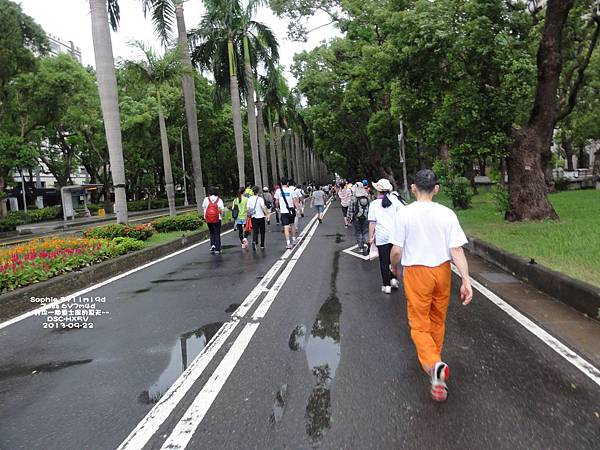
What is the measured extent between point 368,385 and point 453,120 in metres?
11.6

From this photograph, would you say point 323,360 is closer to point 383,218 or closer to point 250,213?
point 383,218

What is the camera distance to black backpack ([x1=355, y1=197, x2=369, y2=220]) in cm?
1031

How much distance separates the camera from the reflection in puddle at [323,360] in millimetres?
3303

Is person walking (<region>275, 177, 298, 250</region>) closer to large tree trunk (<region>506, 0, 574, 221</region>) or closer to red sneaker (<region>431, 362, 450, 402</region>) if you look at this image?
large tree trunk (<region>506, 0, 574, 221</region>)

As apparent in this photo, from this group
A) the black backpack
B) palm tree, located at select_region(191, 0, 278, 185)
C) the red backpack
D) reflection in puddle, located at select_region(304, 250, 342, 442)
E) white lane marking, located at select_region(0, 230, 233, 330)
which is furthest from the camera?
palm tree, located at select_region(191, 0, 278, 185)

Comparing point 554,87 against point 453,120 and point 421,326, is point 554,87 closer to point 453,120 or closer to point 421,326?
point 453,120

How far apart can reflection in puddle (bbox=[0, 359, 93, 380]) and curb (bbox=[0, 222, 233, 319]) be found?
2.54 m

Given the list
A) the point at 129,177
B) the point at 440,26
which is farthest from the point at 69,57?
the point at 440,26

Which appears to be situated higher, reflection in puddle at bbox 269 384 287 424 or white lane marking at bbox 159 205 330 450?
white lane marking at bbox 159 205 330 450

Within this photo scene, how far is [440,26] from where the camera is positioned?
12.3 metres

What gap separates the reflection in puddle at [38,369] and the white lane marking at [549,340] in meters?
4.52

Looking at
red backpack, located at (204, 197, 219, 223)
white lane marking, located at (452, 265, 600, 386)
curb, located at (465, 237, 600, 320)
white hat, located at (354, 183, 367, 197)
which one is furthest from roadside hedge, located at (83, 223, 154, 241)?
white lane marking, located at (452, 265, 600, 386)

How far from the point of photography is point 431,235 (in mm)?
3711

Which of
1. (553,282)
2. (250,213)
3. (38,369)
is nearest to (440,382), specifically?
(38,369)
